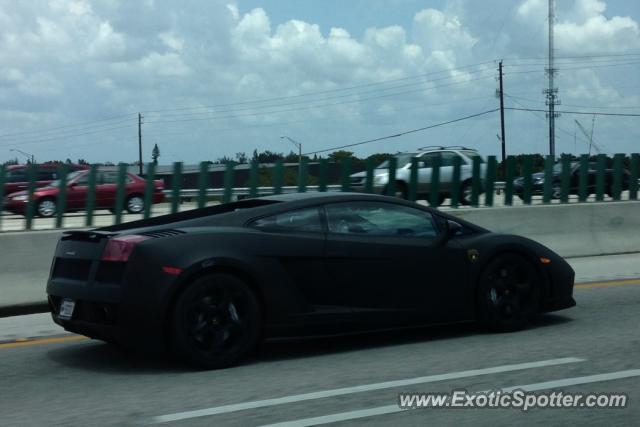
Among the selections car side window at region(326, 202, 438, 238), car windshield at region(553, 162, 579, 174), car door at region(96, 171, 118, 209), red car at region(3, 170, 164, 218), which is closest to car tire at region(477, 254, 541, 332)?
car side window at region(326, 202, 438, 238)

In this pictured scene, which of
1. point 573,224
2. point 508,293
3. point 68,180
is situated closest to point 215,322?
point 508,293

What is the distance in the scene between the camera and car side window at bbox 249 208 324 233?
7.39 m

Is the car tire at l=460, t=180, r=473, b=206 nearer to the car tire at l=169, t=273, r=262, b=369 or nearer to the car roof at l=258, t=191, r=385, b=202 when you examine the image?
the car roof at l=258, t=191, r=385, b=202

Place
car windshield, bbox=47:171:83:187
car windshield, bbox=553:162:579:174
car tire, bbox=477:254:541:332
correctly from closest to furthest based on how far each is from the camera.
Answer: car tire, bbox=477:254:541:332 < car windshield, bbox=47:171:83:187 < car windshield, bbox=553:162:579:174

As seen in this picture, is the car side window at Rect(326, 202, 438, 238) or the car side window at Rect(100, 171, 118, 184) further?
A: the car side window at Rect(100, 171, 118, 184)

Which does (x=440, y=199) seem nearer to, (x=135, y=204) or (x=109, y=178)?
(x=135, y=204)

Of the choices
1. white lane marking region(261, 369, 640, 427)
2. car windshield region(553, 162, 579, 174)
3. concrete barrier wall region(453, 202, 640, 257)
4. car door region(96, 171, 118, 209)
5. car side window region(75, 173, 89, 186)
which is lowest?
white lane marking region(261, 369, 640, 427)

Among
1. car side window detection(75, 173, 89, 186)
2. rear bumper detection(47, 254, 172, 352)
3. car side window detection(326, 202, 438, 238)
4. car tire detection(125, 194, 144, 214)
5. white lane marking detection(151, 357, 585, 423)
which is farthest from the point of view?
car tire detection(125, 194, 144, 214)

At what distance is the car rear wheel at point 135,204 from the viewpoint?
473 inches

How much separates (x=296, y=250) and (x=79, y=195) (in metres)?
4.81

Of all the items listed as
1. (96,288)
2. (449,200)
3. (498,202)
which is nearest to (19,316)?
(96,288)

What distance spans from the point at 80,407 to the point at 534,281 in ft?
14.1

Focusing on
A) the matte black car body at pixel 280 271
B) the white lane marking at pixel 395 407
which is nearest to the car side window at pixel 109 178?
the matte black car body at pixel 280 271

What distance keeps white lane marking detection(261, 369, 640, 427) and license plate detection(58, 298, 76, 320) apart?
94.8 inches
